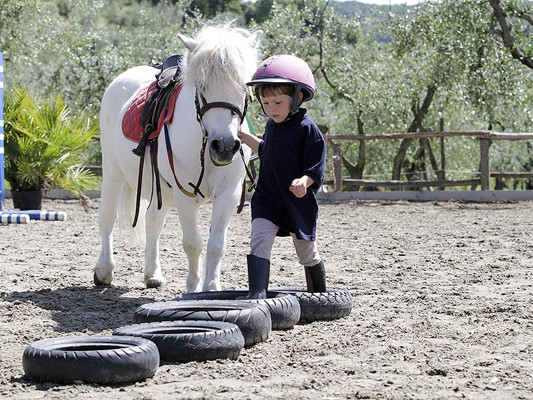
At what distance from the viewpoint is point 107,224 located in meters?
6.45

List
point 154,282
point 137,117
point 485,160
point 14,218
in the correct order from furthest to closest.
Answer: point 485,160 → point 14,218 → point 154,282 → point 137,117

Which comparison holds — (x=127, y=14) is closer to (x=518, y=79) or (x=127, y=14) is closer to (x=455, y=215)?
(x=518, y=79)

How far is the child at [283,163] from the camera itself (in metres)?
→ 4.34

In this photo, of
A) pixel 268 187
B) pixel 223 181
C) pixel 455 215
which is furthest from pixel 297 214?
pixel 455 215

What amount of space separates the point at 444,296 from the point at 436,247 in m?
3.05

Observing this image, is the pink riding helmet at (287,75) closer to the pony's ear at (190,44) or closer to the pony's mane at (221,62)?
the pony's mane at (221,62)

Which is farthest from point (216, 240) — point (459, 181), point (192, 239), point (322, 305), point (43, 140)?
point (459, 181)

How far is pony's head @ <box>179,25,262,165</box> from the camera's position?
4535 mm

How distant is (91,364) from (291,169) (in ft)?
6.04

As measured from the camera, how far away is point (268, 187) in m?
4.53

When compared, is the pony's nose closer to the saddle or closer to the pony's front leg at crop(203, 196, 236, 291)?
the pony's front leg at crop(203, 196, 236, 291)

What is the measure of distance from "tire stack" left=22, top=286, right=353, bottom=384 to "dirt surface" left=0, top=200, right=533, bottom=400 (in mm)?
61

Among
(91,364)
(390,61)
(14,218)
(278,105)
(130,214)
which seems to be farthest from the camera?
(390,61)

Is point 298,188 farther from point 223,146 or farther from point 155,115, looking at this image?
point 155,115
